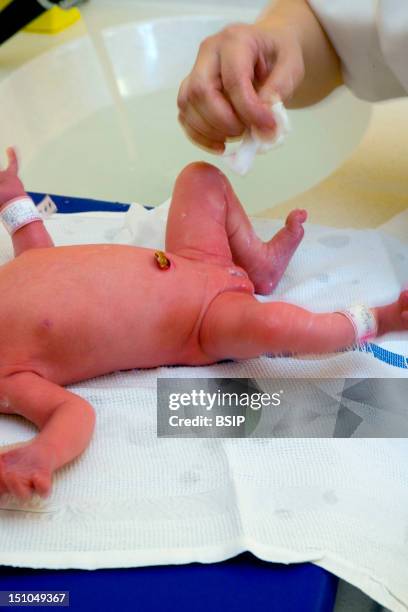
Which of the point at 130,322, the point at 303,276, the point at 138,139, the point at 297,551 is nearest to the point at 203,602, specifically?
the point at 297,551

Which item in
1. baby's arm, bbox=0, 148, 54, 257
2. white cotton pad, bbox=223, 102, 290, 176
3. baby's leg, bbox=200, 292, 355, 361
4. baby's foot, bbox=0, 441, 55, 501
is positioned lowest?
baby's leg, bbox=200, 292, 355, 361

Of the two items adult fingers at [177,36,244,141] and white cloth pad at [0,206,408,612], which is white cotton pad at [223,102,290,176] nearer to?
adult fingers at [177,36,244,141]

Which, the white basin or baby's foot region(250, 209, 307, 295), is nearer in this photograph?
baby's foot region(250, 209, 307, 295)

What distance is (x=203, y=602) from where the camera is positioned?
1.98 feet

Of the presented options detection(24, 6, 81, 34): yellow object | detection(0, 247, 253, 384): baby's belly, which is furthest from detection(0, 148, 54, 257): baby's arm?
detection(24, 6, 81, 34): yellow object

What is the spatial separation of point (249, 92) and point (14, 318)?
0.37 meters

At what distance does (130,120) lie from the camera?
6.09 feet

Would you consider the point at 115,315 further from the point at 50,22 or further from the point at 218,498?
the point at 50,22

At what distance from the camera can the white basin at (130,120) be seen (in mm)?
1621

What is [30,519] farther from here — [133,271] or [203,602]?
[133,271]

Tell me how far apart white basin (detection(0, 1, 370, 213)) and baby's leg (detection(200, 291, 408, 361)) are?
0.76m

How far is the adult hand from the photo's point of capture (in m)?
0.76

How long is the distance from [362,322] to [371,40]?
0.49 metres

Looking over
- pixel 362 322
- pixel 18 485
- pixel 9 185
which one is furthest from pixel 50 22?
pixel 18 485
